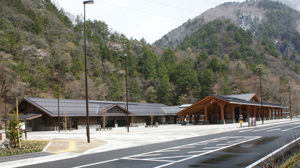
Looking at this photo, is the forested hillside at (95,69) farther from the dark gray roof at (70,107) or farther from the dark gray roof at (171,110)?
the dark gray roof at (171,110)

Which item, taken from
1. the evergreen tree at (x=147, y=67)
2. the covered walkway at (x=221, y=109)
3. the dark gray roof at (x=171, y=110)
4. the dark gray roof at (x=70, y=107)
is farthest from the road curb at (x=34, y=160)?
the evergreen tree at (x=147, y=67)

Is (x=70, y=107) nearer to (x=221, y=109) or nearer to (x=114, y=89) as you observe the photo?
(x=221, y=109)

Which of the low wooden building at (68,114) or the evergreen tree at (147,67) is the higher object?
the evergreen tree at (147,67)

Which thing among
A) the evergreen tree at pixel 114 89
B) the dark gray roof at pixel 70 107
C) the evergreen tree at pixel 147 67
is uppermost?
the evergreen tree at pixel 147 67

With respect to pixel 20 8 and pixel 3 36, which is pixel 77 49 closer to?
pixel 20 8

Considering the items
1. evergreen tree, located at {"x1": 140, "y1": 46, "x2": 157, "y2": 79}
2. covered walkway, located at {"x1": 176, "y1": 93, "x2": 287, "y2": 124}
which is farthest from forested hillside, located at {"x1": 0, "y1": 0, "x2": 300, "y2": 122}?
covered walkway, located at {"x1": 176, "y1": 93, "x2": 287, "y2": 124}

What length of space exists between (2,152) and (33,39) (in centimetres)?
6368

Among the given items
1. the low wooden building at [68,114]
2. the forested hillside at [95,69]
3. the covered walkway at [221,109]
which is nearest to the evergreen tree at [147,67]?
the forested hillside at [95,69]

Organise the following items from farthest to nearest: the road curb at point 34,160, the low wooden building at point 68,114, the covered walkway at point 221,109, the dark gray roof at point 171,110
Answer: the dark gray roof at point 171,110, the covered walkway at point 221,109, the low wooden building at point 68,114, the road curb at point 34,160

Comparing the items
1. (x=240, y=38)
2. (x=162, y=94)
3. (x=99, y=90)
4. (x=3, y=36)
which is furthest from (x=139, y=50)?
(x=240, y=38)

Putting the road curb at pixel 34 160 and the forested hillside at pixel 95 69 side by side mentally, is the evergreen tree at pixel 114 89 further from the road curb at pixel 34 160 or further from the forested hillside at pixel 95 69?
the road curb at pixel 34 160

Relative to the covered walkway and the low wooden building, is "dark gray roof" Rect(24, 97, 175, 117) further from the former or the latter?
the covered walkway

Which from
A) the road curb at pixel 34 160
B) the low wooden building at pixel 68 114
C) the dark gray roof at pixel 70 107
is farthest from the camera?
the dark gray roof at pixel 70 107

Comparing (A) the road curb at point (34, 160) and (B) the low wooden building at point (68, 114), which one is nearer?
(A) the road curb at point (34, 160)
